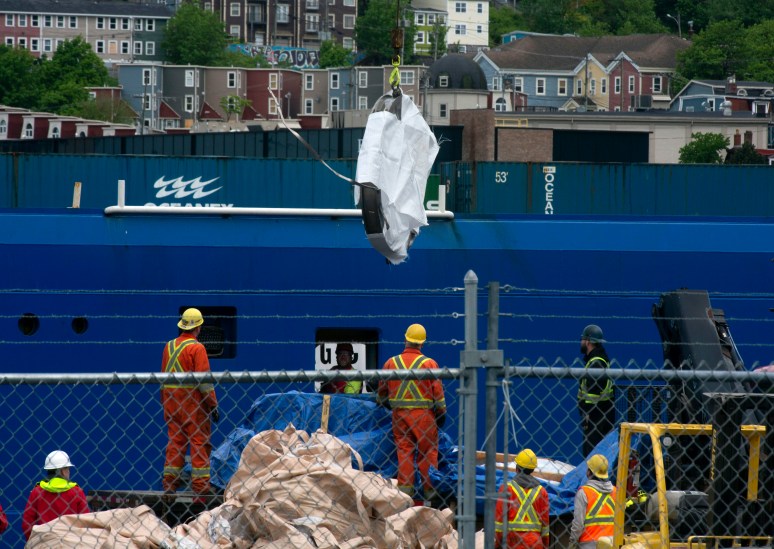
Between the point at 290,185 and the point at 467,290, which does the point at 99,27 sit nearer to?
the point at 290,185

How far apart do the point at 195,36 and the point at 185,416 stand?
123 metres

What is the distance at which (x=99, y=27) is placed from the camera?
13338 centimetres

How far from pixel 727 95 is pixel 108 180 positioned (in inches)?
2611

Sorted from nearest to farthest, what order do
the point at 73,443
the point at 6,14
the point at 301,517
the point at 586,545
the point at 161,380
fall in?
the point at 161,380, the point at 301,517, the point at 586,545, the point at 73,443, the point at 6,14

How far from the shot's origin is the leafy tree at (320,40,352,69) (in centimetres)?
12988

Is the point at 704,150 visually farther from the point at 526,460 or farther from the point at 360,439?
the point at 526,460

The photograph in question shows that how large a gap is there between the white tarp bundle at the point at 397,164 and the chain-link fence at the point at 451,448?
1.09 m

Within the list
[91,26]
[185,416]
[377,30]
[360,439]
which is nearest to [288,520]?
[360,439]

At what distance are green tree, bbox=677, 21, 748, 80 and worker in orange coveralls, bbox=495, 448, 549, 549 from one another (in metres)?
98.2

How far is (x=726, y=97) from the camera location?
77438 millimetres

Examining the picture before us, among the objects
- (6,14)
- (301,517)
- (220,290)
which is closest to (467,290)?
(301,517)

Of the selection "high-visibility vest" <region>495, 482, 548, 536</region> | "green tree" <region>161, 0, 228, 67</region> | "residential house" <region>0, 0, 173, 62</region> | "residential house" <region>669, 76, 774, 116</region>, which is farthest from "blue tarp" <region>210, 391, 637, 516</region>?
"residential house" <region>0, 0, 173, 62</region>

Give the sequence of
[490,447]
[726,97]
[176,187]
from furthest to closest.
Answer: [726,97] < [176,187] < [490,447]

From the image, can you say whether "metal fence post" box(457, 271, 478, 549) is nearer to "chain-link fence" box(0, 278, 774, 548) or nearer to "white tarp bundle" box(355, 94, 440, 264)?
"chain-link fence" box(0, 278, 774, 548)
